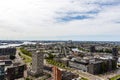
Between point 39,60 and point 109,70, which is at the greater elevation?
point 39,60

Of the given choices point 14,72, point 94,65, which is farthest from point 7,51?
point 94,65

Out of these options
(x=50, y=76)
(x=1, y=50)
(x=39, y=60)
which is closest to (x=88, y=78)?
(x=50, y=76)

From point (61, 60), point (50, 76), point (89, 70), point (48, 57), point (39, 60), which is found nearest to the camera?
point (50, 76)

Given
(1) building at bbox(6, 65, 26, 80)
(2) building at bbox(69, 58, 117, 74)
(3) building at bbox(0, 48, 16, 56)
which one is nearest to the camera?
(1) building at bbox(6, 65, 26, 80)

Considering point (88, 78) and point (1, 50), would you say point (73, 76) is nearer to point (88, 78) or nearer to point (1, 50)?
point (88, 78)

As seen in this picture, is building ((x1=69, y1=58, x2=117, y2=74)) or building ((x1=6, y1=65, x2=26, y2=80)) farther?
building ((x1=69, y1=58, x2=117, y2=74))

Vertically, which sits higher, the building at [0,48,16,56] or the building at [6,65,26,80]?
the building at [0,48,16,56]

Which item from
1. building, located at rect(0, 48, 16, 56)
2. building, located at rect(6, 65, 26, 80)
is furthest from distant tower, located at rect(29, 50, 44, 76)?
building, located at rect(0, 48, 16, 56)

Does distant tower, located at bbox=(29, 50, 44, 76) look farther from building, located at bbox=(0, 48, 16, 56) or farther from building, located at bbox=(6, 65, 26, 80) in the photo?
building, located at bbox=(0, 48, 16, 56)

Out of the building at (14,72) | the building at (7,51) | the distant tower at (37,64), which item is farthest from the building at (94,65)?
the building at (7,51)

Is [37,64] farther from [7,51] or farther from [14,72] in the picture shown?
[7,51]

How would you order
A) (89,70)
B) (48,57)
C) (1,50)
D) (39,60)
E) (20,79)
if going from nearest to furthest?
1. (20,79)
2. (39,60)
3. (89,70)
4. (48,57)
5. (1,50)
